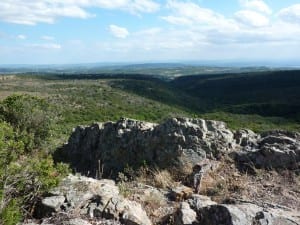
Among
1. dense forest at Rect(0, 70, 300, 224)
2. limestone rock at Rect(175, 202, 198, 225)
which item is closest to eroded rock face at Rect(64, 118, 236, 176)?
dense forest at Rect(0, 70, 300, 224)

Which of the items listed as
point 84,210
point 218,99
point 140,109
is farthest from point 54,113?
point 218,99

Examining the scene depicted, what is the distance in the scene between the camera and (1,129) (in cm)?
675

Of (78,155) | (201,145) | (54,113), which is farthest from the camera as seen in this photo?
(54,113)

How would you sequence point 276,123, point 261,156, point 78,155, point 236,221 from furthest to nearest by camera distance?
point 276,123 → point 78,155 → point 261,156 → point 236,221

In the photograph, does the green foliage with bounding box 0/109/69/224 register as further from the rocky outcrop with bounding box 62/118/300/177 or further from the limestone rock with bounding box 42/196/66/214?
the rocky outcrop with bounding box 62/118/300/177

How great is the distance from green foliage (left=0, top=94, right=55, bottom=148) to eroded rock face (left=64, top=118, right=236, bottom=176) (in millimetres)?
1732

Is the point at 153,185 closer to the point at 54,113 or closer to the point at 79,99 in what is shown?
the point at 54,113

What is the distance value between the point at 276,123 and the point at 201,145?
232 feet

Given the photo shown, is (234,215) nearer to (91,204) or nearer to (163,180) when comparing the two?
(91,204)

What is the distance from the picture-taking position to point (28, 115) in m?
19.4

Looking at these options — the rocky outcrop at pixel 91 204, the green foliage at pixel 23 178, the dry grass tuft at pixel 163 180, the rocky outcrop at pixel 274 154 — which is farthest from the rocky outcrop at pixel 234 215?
the rocky outcrop at pixel 274 154

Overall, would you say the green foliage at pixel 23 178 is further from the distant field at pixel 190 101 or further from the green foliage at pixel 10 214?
the distant field at pixel 190 101

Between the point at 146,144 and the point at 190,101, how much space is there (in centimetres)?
9764

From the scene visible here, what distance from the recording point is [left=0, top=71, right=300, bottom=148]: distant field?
7112 centimetres
